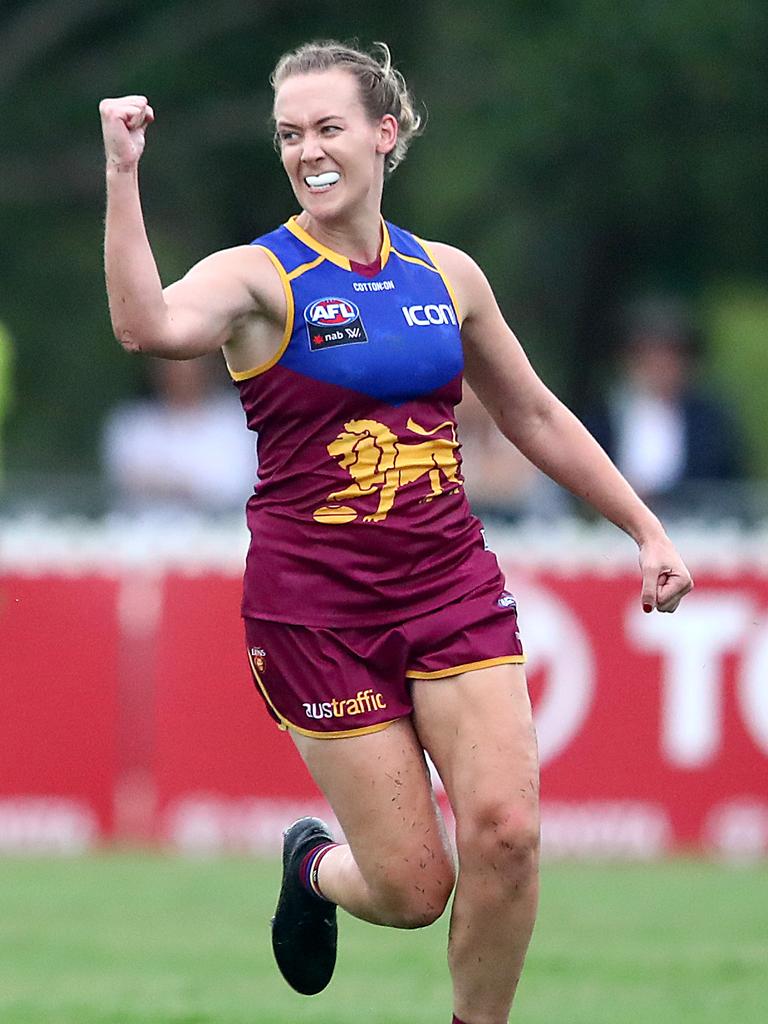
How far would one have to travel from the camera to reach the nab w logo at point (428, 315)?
5836 mm

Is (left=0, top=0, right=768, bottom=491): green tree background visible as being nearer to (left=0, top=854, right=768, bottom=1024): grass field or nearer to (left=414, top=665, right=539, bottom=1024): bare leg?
(left=0, top=854, right=768, bottom=1024): grass field

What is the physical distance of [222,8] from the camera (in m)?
21.6

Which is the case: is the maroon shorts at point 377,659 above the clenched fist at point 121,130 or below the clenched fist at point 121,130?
below

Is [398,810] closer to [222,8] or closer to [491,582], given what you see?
[491,582]

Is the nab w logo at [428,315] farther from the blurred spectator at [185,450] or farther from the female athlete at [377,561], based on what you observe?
the blurred spectator at [185,450]

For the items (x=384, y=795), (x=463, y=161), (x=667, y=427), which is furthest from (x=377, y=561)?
(x=463, y=161)

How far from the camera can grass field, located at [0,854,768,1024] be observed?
7.18 meters

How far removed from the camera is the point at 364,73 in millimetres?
5930

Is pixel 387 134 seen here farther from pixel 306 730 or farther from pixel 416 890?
pixel 416 890

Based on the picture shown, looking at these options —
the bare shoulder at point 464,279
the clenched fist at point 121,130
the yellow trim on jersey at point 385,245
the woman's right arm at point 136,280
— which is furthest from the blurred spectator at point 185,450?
the clenched fist at point 121,130

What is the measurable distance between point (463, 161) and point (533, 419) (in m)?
14.5

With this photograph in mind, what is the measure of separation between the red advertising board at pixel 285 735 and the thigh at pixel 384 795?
5.34 metres

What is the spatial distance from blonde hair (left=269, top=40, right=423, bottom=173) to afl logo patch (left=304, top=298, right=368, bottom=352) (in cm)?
51

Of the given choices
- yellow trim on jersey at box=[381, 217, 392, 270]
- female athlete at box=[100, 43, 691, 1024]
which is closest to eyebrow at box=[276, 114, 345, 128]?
female athlete at box=[100, 43, 691, 1024]
